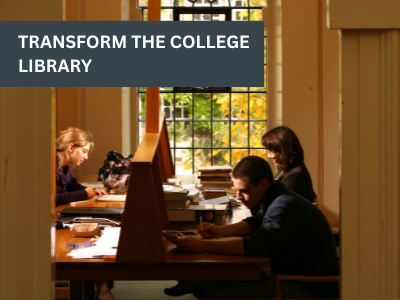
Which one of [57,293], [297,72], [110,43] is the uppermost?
[297,72]

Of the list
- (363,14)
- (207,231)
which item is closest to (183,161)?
(207,231)

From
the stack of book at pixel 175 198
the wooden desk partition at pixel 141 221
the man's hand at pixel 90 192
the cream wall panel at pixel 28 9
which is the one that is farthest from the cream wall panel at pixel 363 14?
the man's hand at pixel 90 192

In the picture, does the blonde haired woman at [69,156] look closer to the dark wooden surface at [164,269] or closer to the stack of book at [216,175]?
the stack of book at [216,175]

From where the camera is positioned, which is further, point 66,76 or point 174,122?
point 174,122

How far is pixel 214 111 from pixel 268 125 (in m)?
0.72

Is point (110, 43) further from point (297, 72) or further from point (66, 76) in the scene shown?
point (297, 72)

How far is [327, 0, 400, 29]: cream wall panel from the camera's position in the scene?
Result: 139 centimetres

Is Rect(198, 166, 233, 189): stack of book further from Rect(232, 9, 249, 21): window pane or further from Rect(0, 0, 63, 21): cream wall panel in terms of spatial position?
Rect(0, 0, 63, 21): cream wall panel

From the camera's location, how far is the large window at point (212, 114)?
6.45m

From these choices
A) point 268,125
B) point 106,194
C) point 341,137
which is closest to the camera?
point 341,137

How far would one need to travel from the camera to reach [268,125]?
6395 mm

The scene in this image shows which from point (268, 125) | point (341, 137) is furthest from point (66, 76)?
point (268, 125)

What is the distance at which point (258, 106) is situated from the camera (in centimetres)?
650

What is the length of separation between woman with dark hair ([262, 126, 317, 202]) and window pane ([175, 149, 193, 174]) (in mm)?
2695
